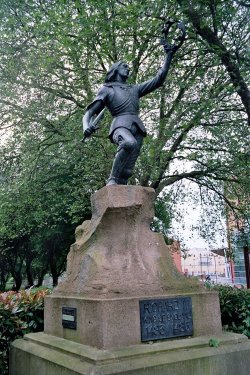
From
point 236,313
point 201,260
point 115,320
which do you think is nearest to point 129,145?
point 115,320

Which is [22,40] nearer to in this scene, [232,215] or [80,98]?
[80,98]

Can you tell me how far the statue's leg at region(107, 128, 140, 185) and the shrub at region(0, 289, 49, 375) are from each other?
2.49 meters

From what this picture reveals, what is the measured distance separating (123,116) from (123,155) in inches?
22.3

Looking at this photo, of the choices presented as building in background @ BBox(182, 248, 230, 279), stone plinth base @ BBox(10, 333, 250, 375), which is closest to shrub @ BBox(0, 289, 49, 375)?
stone plinth base @ BBox(10, 333, 250, 375)

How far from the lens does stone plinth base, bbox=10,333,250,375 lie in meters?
3.95

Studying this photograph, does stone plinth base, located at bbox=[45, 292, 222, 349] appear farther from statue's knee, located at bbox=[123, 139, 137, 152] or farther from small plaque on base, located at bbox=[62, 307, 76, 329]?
statue's knee, located at bbox=[123, 139, 137, 152]

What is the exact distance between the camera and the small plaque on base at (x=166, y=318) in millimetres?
4539

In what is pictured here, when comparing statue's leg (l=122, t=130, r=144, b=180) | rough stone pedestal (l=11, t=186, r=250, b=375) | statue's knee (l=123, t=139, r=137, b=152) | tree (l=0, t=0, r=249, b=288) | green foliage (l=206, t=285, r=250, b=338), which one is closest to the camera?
rough stone pedestal (l=11, t=186, r=250, b=375)

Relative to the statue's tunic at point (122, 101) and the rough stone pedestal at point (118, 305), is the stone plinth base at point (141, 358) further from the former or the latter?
the statue's tunic at point (122, 101)

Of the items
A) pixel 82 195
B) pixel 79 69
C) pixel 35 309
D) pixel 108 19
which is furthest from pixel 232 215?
pixel 35 309

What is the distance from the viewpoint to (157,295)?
15.6 feet

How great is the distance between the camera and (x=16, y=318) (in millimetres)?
6027

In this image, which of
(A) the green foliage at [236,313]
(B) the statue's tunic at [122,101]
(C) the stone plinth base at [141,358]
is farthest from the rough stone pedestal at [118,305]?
(A) the green foliage at [236,313]

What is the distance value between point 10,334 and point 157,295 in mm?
2510
